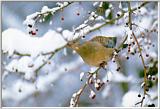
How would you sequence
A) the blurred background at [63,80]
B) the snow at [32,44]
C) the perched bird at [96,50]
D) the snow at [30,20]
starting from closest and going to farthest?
1. the perched bird at [96,50]
2. the snow at [30,20]
3. the snow at [32,44]
4. the blurred background at [63,80]

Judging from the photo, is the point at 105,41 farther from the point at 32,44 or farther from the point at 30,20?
the point at 32,44

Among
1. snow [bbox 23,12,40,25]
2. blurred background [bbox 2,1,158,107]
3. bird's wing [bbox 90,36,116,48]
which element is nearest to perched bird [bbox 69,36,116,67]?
bird's wing [bbox 90,36,116,48]

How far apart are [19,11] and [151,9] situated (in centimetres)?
220

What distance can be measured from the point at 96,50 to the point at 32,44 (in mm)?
712

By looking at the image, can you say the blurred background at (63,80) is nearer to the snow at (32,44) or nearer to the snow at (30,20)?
the snow at (32,44)

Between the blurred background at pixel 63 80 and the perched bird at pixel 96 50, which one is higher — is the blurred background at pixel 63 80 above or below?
above

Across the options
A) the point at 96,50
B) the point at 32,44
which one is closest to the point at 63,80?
the point at 32,44

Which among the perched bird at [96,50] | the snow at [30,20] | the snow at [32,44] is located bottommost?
the perched bird at [96,50]

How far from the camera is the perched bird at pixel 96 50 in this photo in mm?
1642

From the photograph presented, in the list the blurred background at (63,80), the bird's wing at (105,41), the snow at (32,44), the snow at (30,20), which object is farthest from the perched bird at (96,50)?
the blurred background at (63,80)

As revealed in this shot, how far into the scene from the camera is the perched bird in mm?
1642

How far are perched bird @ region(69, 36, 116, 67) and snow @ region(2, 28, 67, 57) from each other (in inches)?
19.3

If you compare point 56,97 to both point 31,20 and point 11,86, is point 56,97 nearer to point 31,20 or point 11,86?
point 11,86

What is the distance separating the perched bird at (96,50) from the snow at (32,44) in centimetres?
49
